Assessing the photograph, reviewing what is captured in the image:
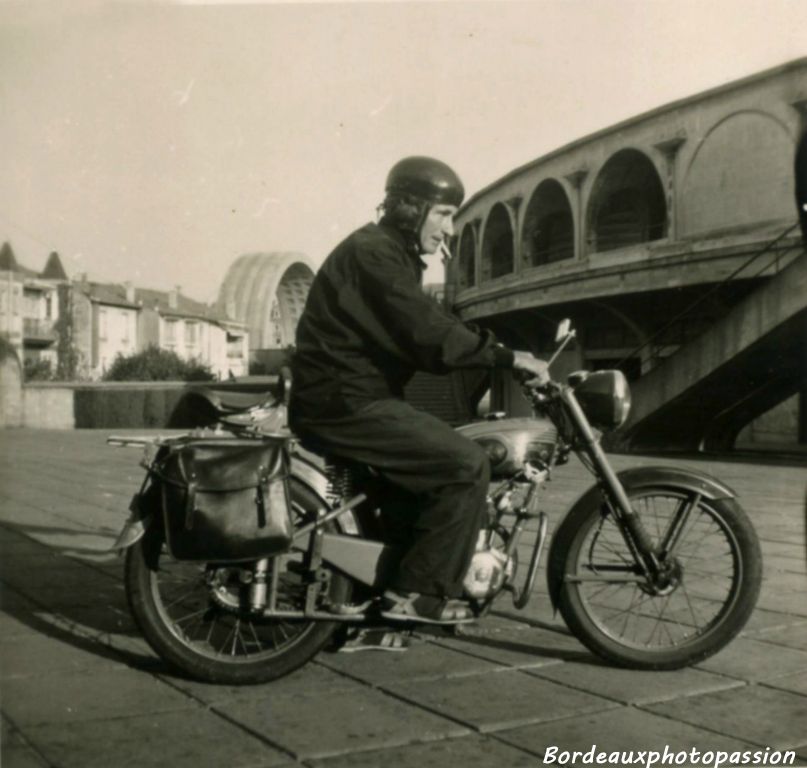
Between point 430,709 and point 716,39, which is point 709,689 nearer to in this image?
point 430,709

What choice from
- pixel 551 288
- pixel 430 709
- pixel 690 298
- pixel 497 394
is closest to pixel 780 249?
pixel 690 298

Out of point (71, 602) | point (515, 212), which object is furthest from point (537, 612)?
point (515, 212)

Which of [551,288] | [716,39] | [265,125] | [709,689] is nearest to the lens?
[709,689]

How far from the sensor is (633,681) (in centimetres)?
354

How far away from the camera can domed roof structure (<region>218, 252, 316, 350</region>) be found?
4.16m

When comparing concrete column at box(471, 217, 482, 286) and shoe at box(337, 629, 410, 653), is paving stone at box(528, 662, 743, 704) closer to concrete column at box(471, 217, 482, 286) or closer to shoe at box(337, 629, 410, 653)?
shoe at box(337, 629, 410, 653)

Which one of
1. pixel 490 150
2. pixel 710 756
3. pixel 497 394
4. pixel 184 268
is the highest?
pixel 490 150

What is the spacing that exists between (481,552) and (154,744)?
1.26 metres

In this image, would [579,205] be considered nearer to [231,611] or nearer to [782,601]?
[782,601]

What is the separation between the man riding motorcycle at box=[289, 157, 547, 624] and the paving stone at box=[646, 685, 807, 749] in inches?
30.0

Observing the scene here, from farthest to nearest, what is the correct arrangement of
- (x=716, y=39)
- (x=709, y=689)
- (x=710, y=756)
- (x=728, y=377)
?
(x=728, y=377)
(x=716, y=39)
(x=709, y=689)
(x=710, y=756)

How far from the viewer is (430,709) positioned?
3184 millimetres

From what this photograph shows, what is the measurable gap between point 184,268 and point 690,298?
1928 cm

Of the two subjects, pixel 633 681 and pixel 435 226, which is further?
pixel 435 226
